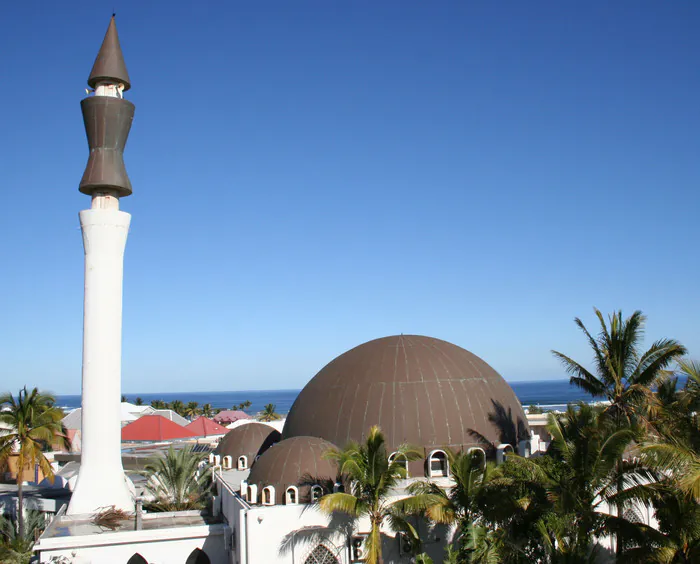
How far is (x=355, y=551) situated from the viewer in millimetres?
22719

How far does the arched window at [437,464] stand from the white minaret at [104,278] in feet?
43.2

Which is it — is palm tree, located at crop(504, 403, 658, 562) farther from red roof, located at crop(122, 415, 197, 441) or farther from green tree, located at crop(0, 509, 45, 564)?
red roof, located at crop(122, 415, 197, 441)

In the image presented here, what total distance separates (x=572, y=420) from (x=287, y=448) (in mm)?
10279

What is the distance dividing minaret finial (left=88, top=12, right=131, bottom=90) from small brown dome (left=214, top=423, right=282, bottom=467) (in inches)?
717

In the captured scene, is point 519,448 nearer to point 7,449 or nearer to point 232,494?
point 232,494

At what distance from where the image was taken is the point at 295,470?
23688 millimetres

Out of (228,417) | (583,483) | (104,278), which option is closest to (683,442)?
(583,483)

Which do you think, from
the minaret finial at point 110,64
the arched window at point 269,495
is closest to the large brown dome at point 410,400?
the arched window at point 269,495

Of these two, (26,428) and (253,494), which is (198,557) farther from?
(26,428)

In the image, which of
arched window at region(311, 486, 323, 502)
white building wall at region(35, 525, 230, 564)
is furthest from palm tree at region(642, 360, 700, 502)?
white building wall at region(35, 525, 230, 564)

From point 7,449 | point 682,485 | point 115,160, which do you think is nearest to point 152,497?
point 7,449

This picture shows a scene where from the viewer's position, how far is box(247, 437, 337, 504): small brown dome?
76.7 ft

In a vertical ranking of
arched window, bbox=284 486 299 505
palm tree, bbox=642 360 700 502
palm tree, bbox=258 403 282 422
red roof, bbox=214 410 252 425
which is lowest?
palm tree, bbox=258 403 282 422

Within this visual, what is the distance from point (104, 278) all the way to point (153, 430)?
24547 mm
